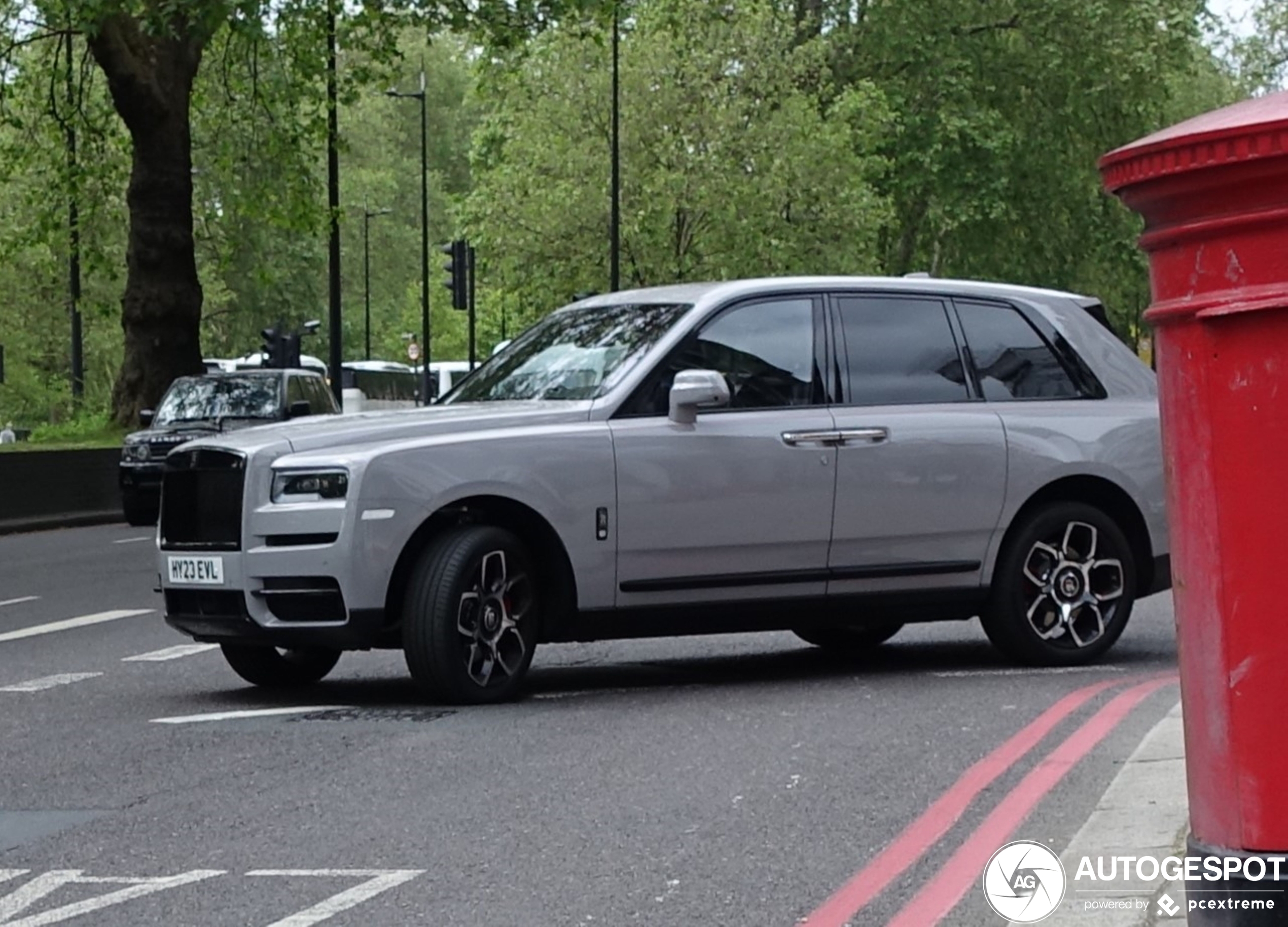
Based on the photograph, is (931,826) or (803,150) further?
(803,150)

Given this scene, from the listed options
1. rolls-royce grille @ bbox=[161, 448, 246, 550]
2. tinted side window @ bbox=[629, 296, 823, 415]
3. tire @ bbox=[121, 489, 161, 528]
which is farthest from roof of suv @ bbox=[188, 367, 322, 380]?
tinted side window @ bbox=[629, 296, 823, 415]

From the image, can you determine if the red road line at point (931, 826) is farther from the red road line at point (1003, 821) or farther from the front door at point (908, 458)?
the front door at point (908, 458)

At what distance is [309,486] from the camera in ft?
33.1

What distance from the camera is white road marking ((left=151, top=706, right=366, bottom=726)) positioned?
1012 centimetres

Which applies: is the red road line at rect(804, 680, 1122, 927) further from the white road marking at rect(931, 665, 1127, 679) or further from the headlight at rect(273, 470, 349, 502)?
the headlight at rect(273, 470, 349, 502)

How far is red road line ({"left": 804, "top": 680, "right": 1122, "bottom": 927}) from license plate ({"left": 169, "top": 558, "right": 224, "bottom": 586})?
3.42m

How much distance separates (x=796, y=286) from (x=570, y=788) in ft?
12.6

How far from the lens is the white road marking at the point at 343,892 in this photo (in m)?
6.02

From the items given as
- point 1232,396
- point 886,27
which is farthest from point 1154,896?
point 886,27

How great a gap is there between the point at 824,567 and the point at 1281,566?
6.98 m

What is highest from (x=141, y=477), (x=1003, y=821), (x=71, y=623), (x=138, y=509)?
(x=1003, y=821)

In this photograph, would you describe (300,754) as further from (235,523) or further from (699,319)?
(699,319)

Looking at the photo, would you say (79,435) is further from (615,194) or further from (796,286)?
(796,286)

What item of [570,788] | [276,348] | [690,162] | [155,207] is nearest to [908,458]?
[570,788]
